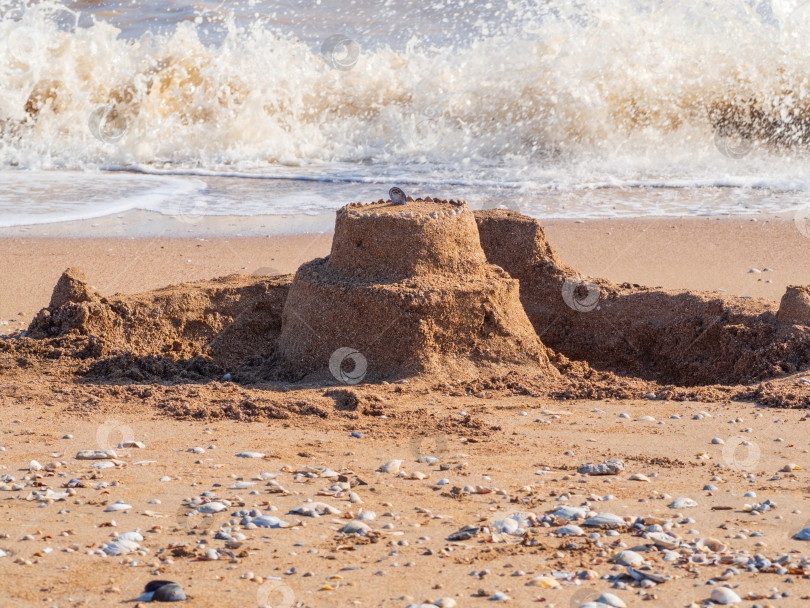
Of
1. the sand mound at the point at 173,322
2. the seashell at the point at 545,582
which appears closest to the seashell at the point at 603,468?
the seashell at the point at 545,582

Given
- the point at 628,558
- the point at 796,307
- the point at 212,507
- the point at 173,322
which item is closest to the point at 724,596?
the point at 628,558

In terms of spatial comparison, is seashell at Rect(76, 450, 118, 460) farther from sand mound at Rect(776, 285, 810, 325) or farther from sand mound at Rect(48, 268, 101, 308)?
sand mound at Rect(776, 285, 810, 325)

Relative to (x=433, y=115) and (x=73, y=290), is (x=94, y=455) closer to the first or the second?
(x=73, y=290)

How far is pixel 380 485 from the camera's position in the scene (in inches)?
126

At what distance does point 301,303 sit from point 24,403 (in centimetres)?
135

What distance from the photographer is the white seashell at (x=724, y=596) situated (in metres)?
2.36

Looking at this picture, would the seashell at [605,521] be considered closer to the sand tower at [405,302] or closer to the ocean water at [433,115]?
the sand tower at [405,302]

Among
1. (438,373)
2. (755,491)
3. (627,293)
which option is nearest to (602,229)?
(627,293)

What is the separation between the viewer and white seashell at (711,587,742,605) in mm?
2355

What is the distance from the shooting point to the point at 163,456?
137 inches

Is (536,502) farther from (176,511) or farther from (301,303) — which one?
(301,303)

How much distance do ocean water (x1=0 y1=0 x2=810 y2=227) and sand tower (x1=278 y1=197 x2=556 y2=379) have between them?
507cm

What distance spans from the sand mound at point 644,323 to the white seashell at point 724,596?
7.84 ft

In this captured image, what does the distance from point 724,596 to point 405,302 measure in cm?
219
